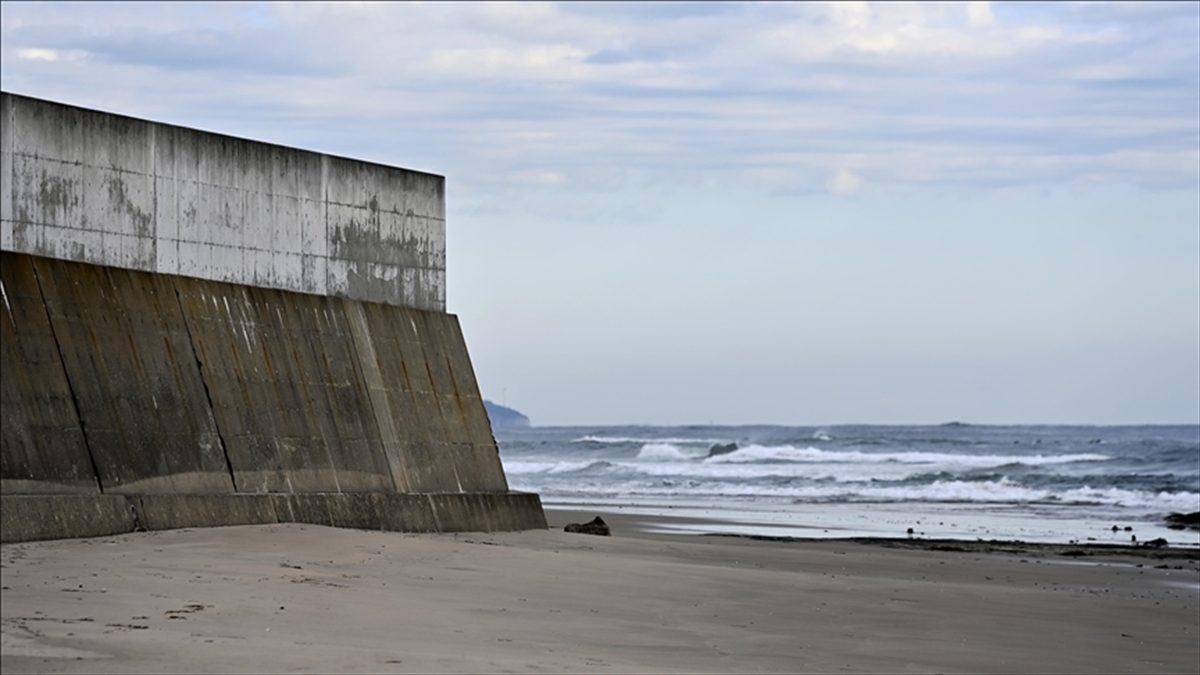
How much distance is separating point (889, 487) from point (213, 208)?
29652 mm

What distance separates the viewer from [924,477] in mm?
42125

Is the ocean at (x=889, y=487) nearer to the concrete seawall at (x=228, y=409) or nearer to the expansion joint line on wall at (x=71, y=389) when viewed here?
the concrete seawall at (x=228, y=409)

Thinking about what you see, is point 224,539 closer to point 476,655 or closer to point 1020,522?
point 476,655

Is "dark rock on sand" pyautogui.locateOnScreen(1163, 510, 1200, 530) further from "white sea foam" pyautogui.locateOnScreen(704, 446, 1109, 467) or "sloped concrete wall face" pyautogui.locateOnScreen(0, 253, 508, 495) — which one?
"white sea foam" pyautogui.locateOnScreen(704, 446, 1109, 467)

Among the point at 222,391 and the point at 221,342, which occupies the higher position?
the point at 221,342

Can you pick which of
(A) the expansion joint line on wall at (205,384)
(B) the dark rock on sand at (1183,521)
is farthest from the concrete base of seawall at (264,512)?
(B) the dark rock on sand at (1183,521)

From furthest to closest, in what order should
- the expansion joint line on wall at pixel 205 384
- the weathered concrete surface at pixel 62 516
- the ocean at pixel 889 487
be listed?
1. the ocean at pixel 889 487
2. the expansion joint line on wall at pixel 205 384
3. the weathered concrete surface at pixel 62 516

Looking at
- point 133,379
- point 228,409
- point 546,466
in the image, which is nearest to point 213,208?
point 228,409

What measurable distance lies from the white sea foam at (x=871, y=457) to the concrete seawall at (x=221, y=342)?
125 ft

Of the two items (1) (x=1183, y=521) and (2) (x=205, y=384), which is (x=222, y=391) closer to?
(2) (x=205, y=384)

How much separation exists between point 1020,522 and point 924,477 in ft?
54.1

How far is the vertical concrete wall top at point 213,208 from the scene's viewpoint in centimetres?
1102

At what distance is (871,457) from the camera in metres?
56.4

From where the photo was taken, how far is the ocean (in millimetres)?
24312
